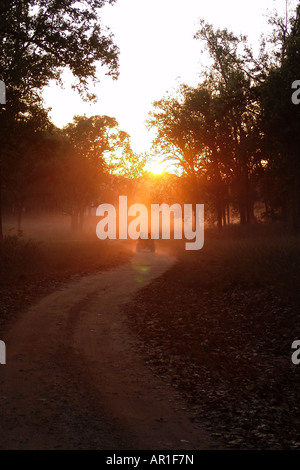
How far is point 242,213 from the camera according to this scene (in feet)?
145

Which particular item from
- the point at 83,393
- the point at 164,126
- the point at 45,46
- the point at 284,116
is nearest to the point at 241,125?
the point at 164,126

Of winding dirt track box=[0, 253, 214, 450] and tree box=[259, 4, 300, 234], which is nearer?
winding dirt track box=[0, 253, 214, 450]

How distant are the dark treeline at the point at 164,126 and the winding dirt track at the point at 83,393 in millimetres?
13038

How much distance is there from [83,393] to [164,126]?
4656 centimetres

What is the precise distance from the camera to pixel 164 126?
169ft

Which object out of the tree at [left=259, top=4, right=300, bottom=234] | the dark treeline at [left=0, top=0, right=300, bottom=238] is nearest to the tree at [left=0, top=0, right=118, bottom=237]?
the dark treeline at [left=0, top=0, right=300, bottom=238]

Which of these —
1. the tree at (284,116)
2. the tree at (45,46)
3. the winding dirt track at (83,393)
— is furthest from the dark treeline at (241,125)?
the winding dirt track at (83,393)

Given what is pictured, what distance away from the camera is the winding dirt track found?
5777 mm

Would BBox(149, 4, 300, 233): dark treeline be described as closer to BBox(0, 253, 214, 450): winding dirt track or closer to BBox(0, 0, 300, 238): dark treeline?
BBox(0, 0, 300, 238): dark treeline

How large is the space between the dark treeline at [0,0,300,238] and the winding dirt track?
13038mm

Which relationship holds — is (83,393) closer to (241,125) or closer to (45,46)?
(45,46)

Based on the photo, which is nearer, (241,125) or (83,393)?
(83,393)

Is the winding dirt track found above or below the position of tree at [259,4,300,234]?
below
